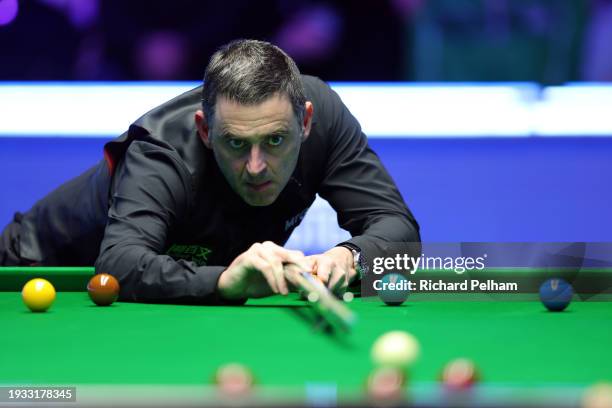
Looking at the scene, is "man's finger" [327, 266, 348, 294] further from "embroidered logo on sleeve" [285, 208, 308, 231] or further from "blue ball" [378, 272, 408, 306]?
"embroidered logo on sleeve" [285, 208, 308, 231]

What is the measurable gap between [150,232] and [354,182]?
2.69 feet

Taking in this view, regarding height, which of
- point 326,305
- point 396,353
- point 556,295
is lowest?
point 396,353

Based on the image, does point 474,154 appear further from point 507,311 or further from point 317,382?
point 317,382

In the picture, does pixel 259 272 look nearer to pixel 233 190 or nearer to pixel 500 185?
pixel 233 190

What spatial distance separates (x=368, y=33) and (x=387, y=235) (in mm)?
4441

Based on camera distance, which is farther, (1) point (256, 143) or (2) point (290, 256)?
(1) point (256, 143)

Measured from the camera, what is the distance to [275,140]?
312 cm

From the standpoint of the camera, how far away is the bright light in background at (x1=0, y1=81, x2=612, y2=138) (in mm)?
6941

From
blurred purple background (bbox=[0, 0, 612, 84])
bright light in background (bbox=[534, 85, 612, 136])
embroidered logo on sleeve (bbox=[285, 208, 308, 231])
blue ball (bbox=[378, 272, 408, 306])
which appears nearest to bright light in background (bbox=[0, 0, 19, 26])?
blurred purple background (bbox=[0, 0, 612, 84])

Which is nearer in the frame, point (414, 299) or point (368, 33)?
point (414, 299)

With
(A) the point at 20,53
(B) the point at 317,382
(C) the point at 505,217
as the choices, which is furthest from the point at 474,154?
(B) the point at 317,382

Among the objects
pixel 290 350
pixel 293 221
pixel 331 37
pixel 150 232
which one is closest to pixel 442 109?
pixel 331 37

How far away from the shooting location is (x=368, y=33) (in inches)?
298

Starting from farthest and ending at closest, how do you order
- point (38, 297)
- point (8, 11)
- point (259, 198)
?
point (8, 11) → point (259, 198) → point (38, 297)
